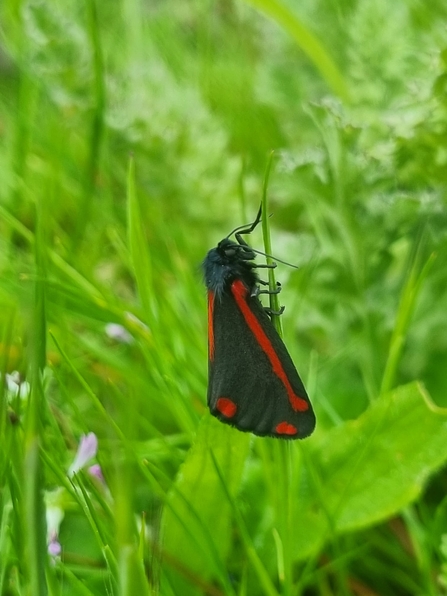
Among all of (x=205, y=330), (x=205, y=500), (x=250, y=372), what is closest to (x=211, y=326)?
(x=250, y=372)

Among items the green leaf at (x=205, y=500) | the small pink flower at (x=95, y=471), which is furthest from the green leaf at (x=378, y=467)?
the small pink flower at (x=95, y=471)

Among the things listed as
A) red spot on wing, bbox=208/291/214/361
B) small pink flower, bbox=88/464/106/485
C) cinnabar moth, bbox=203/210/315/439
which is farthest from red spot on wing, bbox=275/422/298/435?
small pink flower, bbox=88/464/106/485

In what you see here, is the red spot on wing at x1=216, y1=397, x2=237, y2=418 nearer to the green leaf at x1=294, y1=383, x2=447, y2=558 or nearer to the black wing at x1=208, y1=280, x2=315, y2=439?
the black wing at x1=208, y1=280, x2=315, y2=439

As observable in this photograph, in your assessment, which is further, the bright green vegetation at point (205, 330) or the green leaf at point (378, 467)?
the green leaf at point (378, 467)

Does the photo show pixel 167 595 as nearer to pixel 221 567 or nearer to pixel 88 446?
pixel 221 567

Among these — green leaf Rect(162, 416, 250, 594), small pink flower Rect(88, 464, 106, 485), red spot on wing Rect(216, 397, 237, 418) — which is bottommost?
green leaf Rect(162, 416, 250, 594)

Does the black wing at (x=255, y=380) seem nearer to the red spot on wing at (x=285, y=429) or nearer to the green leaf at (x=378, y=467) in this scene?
the red spot on wing at (x=285, y=429)
